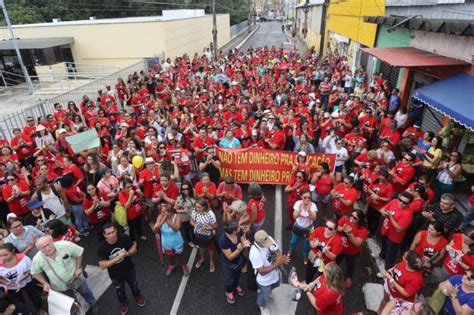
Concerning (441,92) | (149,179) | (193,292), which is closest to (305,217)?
(193,292)

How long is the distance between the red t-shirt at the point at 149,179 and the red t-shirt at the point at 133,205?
30 cm

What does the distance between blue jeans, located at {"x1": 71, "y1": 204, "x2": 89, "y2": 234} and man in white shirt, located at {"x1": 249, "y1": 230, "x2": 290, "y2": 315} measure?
155 inches

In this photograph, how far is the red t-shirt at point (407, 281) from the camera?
12.5ft

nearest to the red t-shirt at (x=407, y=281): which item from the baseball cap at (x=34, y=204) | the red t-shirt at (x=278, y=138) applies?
the red t-shirt at (x=278, y=138)

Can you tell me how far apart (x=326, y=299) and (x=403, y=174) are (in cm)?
365

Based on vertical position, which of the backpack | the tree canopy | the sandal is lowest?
the sandal

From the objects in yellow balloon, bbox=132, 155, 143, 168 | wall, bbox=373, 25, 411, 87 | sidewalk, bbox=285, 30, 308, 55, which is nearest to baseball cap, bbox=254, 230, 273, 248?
yellow balloon, bbox=132, 155, 143, 168

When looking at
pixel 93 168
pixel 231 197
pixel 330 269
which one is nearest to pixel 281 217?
pixel 231 197

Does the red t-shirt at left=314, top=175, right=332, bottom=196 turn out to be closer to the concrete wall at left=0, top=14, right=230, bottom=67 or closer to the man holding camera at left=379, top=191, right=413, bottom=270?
the man holding camera at left=379, top=191, right=413, bottom=270

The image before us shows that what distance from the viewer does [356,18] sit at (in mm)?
17797

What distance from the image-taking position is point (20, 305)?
4059mm

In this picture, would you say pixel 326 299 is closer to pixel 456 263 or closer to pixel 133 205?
pixel 456 263

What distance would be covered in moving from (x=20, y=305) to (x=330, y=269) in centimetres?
388

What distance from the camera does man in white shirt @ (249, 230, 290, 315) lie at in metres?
4.22
